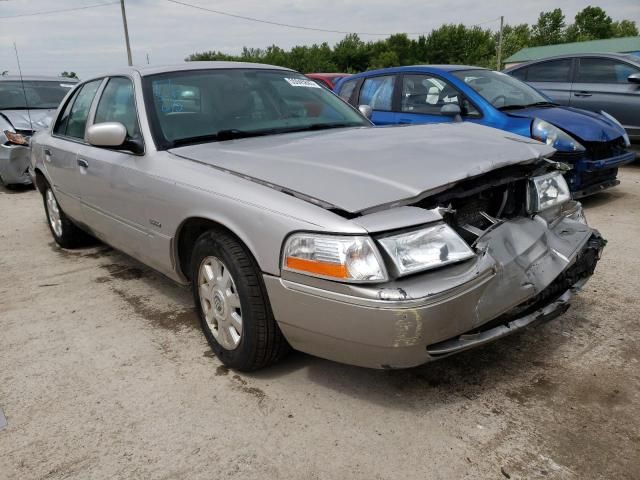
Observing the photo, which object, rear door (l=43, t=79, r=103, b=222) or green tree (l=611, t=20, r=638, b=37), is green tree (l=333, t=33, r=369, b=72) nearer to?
green tree (l=611, t=20, r=638, b=37)

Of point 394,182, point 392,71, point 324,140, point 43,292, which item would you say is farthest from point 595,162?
point 43,292

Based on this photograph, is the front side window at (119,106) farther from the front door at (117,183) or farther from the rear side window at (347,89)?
the rear side window at (347,89)

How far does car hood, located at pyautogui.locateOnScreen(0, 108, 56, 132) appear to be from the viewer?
7715mm

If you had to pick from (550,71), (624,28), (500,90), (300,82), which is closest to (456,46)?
(624,28)

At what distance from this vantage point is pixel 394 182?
85.6 inches

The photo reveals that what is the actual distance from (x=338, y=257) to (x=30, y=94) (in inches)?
321

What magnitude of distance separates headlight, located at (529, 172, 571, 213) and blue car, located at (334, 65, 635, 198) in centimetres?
240

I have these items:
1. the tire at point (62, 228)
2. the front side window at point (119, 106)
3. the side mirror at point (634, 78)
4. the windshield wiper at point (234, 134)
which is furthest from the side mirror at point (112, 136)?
the side mirror at point (634, 78)

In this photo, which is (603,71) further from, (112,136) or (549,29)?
(549,29)

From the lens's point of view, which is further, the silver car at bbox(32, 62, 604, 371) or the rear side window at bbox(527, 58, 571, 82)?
the rear side window at bbox(527, 58, 571, 82)

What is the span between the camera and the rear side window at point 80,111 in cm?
402

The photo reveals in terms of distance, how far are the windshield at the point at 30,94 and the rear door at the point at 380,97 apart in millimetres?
4645

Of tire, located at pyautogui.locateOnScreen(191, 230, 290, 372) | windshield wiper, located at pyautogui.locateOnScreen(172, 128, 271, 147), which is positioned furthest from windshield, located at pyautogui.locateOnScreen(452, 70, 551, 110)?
tire, located at pyautogui.locateOnScreen(191, 230, 290, 372)

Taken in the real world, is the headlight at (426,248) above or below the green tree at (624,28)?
below
